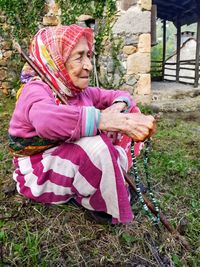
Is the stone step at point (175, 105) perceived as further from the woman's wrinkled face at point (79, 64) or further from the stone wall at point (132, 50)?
the woman's wrinkled face at point (79, 64)

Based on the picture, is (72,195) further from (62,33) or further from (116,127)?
(62,33)

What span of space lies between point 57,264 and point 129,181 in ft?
2.10

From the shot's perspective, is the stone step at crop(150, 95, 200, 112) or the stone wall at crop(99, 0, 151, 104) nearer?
the stone wall at crop(99, 0, 151, 104)

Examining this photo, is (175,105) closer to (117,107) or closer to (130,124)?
(117,107)

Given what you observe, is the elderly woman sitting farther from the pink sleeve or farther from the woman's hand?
the pink sleeve

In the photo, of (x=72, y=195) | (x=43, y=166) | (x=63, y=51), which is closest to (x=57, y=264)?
(x=72, y=195)

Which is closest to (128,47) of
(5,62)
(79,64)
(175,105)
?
(175,105)

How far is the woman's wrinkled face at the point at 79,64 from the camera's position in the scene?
1.98 metres

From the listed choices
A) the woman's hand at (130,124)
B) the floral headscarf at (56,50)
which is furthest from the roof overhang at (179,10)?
the woman's hand at (130,124)

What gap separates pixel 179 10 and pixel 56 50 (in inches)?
388

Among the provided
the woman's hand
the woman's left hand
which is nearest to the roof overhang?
the woman's left hand

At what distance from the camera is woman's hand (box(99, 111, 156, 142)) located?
1.72m

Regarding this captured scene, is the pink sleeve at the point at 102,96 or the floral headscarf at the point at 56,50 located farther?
the pink sleeve at the point at 102,96

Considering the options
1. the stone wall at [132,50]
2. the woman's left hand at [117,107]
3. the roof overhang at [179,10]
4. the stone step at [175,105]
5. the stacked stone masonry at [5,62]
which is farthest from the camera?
the roof overhang at [179,10]
